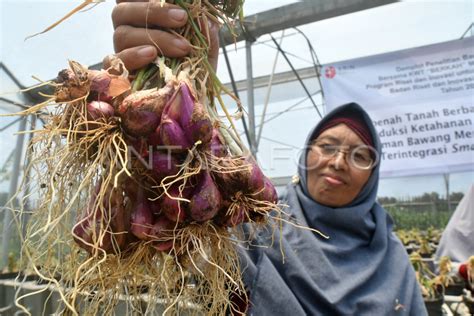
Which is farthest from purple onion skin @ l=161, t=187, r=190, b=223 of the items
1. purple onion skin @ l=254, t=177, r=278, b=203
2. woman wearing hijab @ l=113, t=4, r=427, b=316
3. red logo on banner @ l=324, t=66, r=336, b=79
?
red logo on banner @ l=324, t=66, r=336, b=79

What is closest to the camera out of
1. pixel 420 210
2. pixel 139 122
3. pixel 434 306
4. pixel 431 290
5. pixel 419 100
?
pixel 139 122

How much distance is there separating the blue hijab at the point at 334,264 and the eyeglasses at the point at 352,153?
0.13 feet

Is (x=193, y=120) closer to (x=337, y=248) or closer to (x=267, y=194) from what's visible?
(x=267, y=194)

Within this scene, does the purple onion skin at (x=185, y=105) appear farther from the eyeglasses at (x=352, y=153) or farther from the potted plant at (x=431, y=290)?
the potted plant at (x=431, y=290)

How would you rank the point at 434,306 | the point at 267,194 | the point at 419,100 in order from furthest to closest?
the point at 419,100 → the point at 434,306 → the point at 267,194

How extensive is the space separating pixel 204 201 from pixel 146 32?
11.3 inches

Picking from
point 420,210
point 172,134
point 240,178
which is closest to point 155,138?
point 172,134

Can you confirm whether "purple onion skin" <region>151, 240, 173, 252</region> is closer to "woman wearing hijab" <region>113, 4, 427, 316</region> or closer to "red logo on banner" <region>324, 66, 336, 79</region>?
"woman wearing hijab" <region>113, 4, 427, 316</region>

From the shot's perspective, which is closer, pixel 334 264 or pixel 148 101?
pixel 148 101

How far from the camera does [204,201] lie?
1.67 ft

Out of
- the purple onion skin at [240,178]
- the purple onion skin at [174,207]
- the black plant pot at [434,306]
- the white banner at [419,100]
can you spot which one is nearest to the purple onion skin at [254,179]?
the purple onion skin at [240,178]

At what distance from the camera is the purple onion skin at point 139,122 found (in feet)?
1.59

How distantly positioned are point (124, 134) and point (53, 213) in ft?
0.63

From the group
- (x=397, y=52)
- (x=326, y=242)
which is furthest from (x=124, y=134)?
(x=397, y=52)
